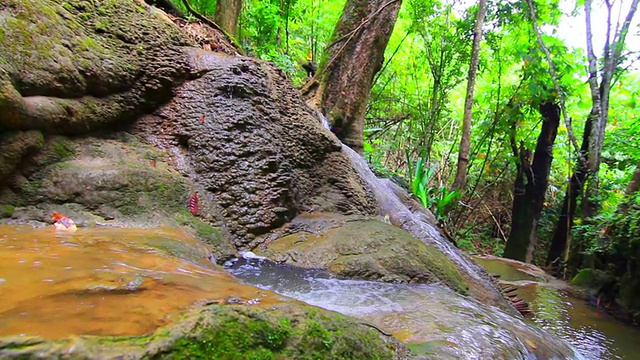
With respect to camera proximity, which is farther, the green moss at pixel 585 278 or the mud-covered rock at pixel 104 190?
the green moss at pixel 585 278

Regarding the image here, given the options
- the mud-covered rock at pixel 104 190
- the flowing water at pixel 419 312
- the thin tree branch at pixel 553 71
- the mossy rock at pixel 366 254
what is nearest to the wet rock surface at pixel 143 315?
the flowing water at pixel 419 312

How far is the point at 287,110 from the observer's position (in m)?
4.55

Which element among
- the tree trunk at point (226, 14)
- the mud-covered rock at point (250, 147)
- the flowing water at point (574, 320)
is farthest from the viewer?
the tree trunk at point (226, 14)

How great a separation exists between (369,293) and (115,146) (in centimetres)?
239

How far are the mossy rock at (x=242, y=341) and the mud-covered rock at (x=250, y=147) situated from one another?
84.5 inches

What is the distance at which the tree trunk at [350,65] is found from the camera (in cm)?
742

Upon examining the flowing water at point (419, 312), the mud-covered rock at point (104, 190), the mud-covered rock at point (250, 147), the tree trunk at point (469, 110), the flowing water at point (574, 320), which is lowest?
the flowing water at point (574, 320)

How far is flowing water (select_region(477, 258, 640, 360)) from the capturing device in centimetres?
429

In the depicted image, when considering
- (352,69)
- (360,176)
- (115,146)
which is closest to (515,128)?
(352,69)

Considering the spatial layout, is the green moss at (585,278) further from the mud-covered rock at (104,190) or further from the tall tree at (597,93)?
the mud-covered rock at (104,190)

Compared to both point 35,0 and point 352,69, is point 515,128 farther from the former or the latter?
point 35,0

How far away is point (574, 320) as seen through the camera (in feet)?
17.3

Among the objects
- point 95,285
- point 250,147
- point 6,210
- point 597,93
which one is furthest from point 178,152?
point 597,93

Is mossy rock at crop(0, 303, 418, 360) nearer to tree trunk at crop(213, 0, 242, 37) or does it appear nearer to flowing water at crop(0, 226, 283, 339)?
flowing water at crop(0, 226, 283, 339)
